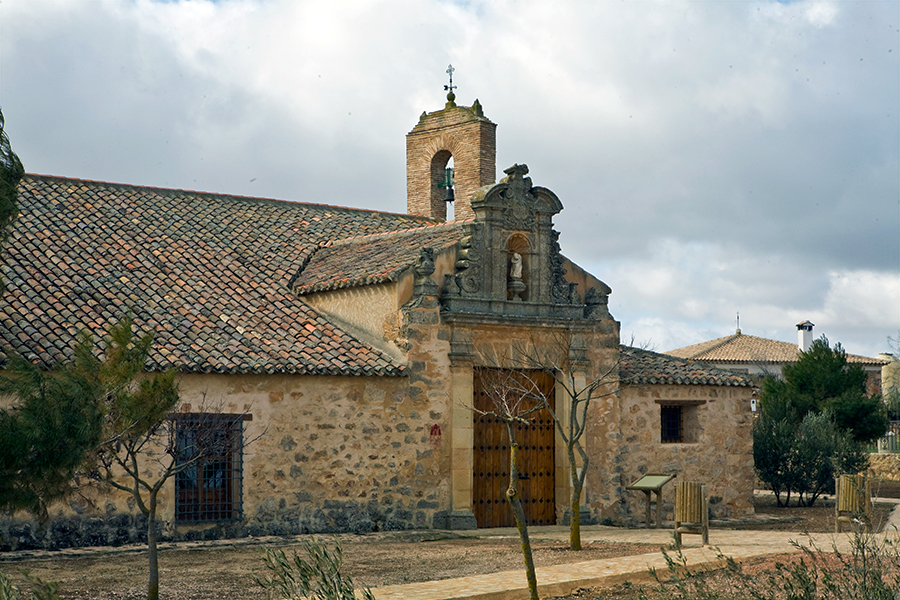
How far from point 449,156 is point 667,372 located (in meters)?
7.64

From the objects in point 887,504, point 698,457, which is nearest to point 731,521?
point 698,457

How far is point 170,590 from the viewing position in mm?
10875

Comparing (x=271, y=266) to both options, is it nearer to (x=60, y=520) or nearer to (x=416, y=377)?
(x=416, y=377)

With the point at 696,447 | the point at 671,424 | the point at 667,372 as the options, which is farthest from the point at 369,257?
the point at 696,447

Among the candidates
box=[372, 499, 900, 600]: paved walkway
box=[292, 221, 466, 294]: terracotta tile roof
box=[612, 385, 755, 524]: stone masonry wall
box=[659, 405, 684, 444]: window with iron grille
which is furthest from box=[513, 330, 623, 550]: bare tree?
box=[372, 499, 900, 600]: paved walkway

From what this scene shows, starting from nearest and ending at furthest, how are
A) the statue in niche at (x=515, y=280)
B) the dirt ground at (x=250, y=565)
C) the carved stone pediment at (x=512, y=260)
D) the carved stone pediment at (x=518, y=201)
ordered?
1. the dirt ground at (x=250, y=565)
2. the carved stone pediment at (x=512, y=260)
3. the carved stone pediment at (x=518, y=201)
4. the statue in niche at (x=515, y=280)

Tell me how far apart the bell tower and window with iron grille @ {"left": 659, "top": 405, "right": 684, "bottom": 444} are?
6000 mm

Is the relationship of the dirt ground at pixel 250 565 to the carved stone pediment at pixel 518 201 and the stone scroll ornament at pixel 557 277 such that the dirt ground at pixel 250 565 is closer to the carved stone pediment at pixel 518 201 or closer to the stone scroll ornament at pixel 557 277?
the stone scroll ornament at pixel 557 277

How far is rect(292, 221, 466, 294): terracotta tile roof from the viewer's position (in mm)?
17328

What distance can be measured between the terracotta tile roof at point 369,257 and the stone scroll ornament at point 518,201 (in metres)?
0.92

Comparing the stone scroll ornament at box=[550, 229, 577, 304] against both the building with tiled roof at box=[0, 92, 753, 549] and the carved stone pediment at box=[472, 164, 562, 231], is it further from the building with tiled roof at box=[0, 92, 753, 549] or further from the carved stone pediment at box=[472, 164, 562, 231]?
the carved stone pediment at box=[472, 164, 562, 231]

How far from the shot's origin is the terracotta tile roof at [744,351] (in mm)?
50562

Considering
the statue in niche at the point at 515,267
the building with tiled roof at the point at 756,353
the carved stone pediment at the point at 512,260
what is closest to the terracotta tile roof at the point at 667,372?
the carved stone pediment at the point at 512,260

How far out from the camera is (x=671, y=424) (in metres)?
19.7
